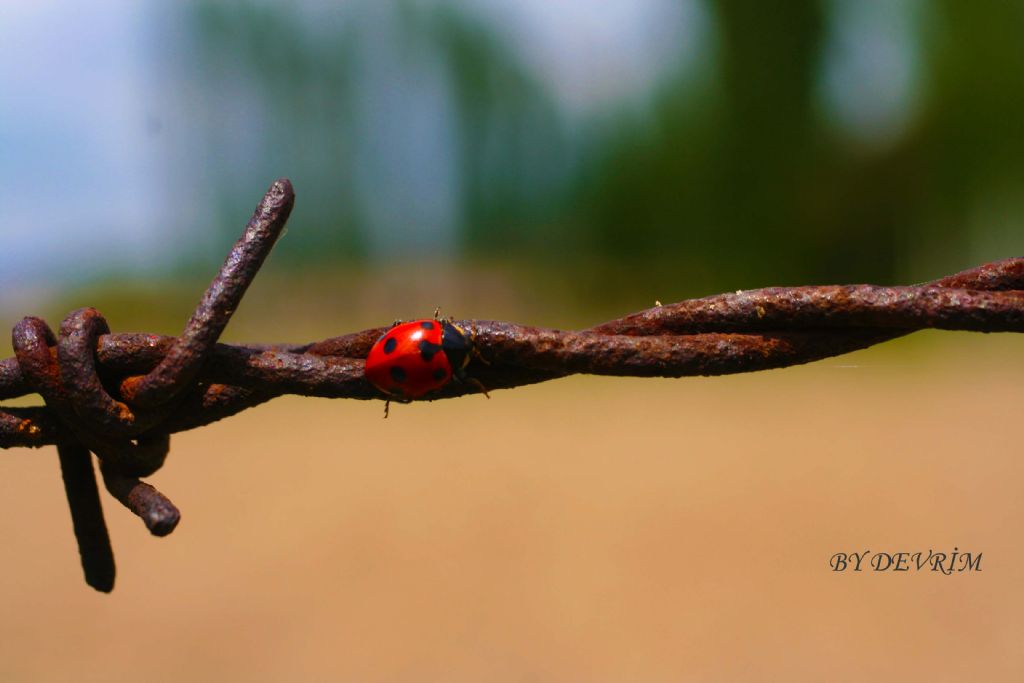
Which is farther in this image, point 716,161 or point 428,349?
point 716,161

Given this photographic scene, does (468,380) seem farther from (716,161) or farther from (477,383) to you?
(716,161)

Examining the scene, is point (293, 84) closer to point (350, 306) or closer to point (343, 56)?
point (343, 56)

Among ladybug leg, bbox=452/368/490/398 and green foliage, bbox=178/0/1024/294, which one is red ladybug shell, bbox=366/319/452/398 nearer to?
ladybug leg, bbox=452/368/490/398

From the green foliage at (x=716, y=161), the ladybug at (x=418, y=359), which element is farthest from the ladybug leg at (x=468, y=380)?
the green foliage at (x=716, y=161)

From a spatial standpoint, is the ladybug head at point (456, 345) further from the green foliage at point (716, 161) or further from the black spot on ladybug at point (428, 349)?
the green foliage at point (716, 161)

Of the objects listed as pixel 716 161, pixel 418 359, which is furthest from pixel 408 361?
pixel 716 161

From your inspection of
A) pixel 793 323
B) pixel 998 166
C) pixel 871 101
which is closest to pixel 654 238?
pixel 871 101

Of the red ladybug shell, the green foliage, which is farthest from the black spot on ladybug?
the green foliage
